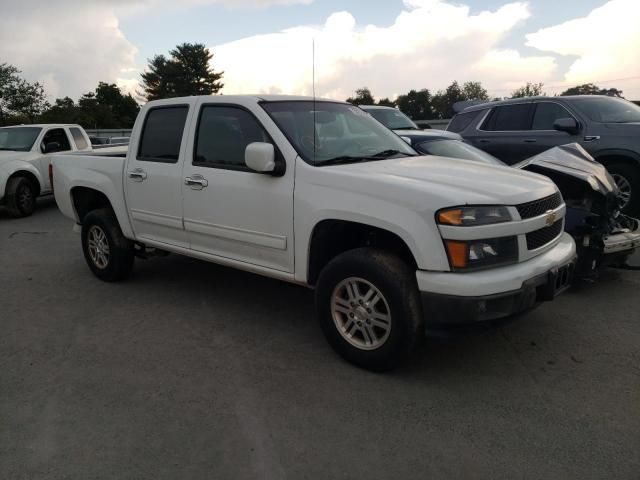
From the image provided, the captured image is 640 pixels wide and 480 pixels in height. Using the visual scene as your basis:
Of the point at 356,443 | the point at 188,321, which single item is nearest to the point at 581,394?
the point at 356,443

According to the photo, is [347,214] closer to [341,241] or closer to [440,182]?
[341,241]

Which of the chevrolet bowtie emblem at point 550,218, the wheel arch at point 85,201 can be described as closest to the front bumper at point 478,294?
the chevrolet bowtie emblem at point 550,218

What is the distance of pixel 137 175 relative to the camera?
472cm

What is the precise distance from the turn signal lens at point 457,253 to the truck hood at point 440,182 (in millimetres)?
232

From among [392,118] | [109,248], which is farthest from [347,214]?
[392,118]

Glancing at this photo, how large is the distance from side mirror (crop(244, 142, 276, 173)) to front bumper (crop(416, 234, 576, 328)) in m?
1.30

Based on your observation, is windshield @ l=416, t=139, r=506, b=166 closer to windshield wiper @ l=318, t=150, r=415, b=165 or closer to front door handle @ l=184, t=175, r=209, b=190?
windshield wiper @ l=318, t=150, r=415, b=165

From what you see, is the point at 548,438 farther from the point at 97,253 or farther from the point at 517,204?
the point at 97,253

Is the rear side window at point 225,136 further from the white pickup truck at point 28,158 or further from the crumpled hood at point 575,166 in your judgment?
the white pickup truck at point 28,158

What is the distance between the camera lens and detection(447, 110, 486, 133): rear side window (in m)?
8.55

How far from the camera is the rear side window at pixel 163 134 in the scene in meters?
4.47

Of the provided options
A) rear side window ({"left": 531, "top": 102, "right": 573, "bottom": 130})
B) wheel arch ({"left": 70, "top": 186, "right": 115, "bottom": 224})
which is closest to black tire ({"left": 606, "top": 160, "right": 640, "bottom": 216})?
rear side window ({"left": 531, "top": 102, "right": 573, "bottom": 130})

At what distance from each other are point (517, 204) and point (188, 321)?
281 cm

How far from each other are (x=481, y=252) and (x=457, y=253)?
160 mm
